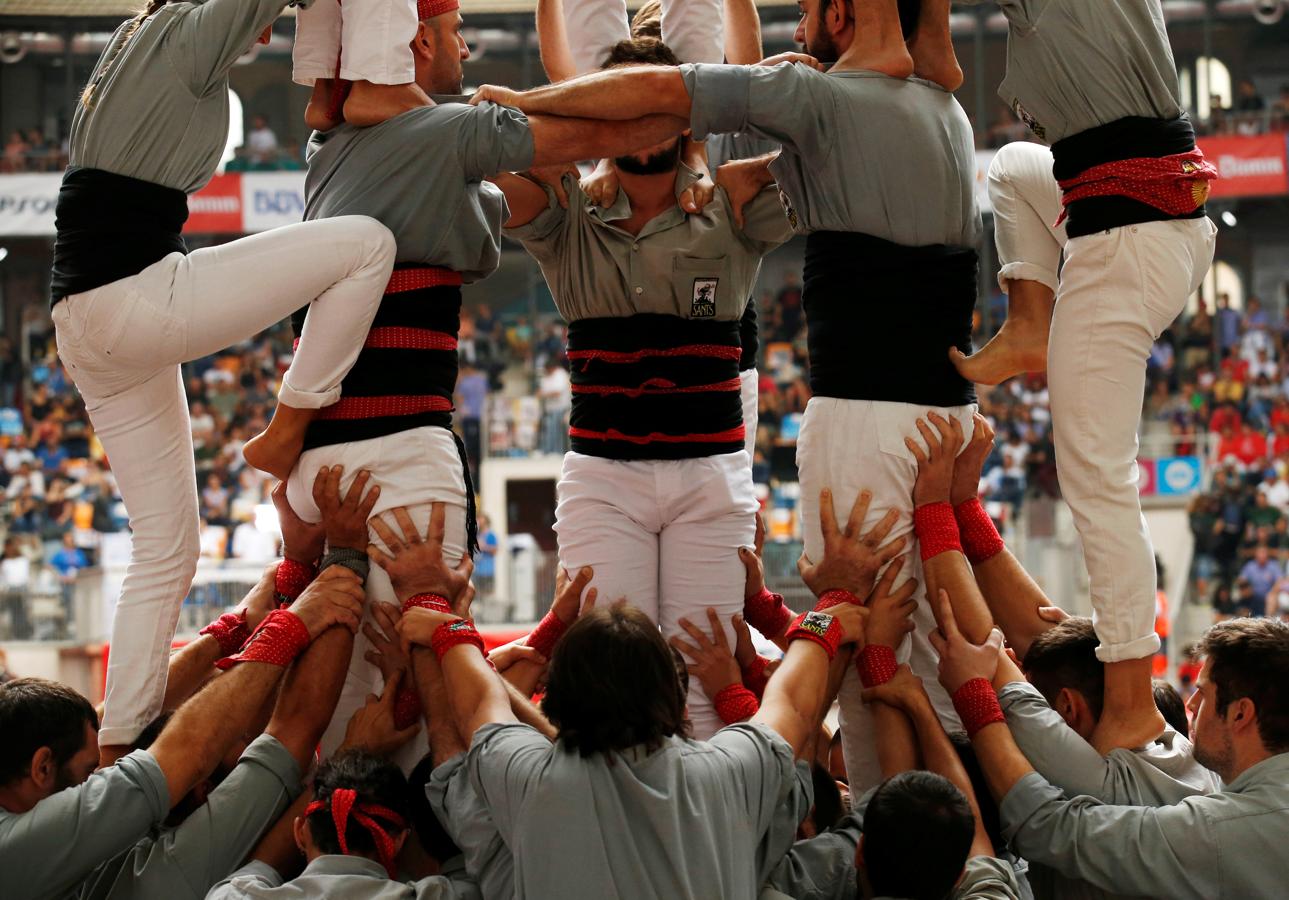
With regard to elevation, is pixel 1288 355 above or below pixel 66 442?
above

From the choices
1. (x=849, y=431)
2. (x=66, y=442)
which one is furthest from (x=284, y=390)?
(x=66, y=442)

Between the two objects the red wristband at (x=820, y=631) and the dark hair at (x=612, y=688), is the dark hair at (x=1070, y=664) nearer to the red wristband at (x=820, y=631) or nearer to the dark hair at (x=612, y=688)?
the red wristband at (x=820, y=631)

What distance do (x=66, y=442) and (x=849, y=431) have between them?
16.3 meters

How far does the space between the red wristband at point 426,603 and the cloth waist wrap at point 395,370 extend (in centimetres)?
45

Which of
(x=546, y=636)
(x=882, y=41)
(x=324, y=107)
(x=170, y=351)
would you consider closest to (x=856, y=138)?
(x=882, y=41)

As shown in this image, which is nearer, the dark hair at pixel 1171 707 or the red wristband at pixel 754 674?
the dark hair at pixel 1171 707

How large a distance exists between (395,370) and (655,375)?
778mm

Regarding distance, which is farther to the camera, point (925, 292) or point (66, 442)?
point (66, 442)

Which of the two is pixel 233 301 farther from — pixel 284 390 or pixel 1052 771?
pixel 1052 771

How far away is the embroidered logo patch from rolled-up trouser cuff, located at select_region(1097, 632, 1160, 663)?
1.46 m

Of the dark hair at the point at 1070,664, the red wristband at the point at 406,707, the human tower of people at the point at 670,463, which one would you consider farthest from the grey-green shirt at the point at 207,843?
the dark hair at the point at 1070,664

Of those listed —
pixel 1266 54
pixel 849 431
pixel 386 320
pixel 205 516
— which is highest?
pixel 1266 54

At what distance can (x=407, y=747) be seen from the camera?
3.94m

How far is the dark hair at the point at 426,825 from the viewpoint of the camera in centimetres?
367
